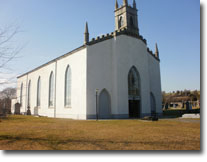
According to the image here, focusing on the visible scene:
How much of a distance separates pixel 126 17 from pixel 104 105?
16.3m

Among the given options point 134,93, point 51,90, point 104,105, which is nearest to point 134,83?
point 134,93

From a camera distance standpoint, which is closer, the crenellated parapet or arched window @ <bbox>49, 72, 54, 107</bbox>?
the crenellated parapet

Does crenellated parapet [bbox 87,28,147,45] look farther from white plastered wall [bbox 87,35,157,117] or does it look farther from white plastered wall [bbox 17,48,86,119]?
white plastered wall [bbox 17,48,86,119]

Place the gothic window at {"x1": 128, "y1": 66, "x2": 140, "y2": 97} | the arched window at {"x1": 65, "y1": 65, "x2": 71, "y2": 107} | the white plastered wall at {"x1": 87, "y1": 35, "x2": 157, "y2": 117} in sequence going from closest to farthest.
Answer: the white plastered wall at {"x1": 87, "y1": 35, "x2": 157, "y2": 117} < the arched window at {"x1": 65, "y1": 65, "x2": 71, "y2": 107} < the gothic window at {"x1": 128, "y1": 66, "x2": 140, "y2": 97}

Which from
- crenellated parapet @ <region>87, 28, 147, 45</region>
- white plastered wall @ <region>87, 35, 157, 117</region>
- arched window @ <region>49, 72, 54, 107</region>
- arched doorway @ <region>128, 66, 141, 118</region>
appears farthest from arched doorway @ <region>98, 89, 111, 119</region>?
arched window @ <region>49, 72, 54, 107</region>

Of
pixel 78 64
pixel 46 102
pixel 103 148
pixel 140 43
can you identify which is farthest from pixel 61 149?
pixel 46 102

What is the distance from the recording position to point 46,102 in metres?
35.9

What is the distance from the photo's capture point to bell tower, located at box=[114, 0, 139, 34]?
3256 cm

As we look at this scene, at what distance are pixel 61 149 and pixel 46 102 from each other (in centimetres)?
2975

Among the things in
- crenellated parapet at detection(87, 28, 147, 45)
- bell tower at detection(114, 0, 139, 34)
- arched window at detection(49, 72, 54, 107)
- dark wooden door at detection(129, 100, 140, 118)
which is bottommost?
dark wooden door at detection(129, 100, 140, 118)

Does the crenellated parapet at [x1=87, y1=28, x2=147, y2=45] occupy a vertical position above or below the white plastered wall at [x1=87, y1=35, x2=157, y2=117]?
above

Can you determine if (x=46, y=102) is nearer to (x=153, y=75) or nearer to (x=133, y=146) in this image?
(x=153, y=75)

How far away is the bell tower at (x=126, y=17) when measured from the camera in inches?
1282

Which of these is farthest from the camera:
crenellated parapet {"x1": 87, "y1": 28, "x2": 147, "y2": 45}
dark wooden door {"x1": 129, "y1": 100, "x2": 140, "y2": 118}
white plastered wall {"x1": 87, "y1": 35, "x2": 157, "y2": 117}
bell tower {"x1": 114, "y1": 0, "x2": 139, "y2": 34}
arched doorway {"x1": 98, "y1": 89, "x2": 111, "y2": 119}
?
bell tower {"x1": 114, "y1": 0, "x2": 139, "y2": 34}
